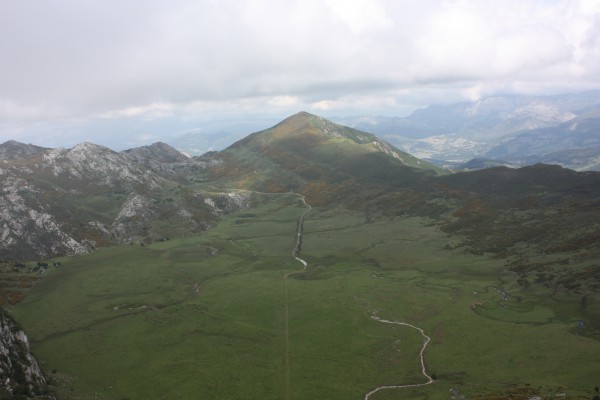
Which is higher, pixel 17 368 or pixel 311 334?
pixel 17 368

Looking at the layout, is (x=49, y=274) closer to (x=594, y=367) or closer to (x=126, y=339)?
(x=126, y=339)

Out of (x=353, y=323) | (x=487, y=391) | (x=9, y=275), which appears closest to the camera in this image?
(x=487, y=391)

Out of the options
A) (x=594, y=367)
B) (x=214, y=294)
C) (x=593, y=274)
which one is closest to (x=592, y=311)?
(x=593, y=274)

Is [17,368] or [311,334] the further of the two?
[311,334]

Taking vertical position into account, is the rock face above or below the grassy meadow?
above

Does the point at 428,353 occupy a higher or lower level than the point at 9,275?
lower
